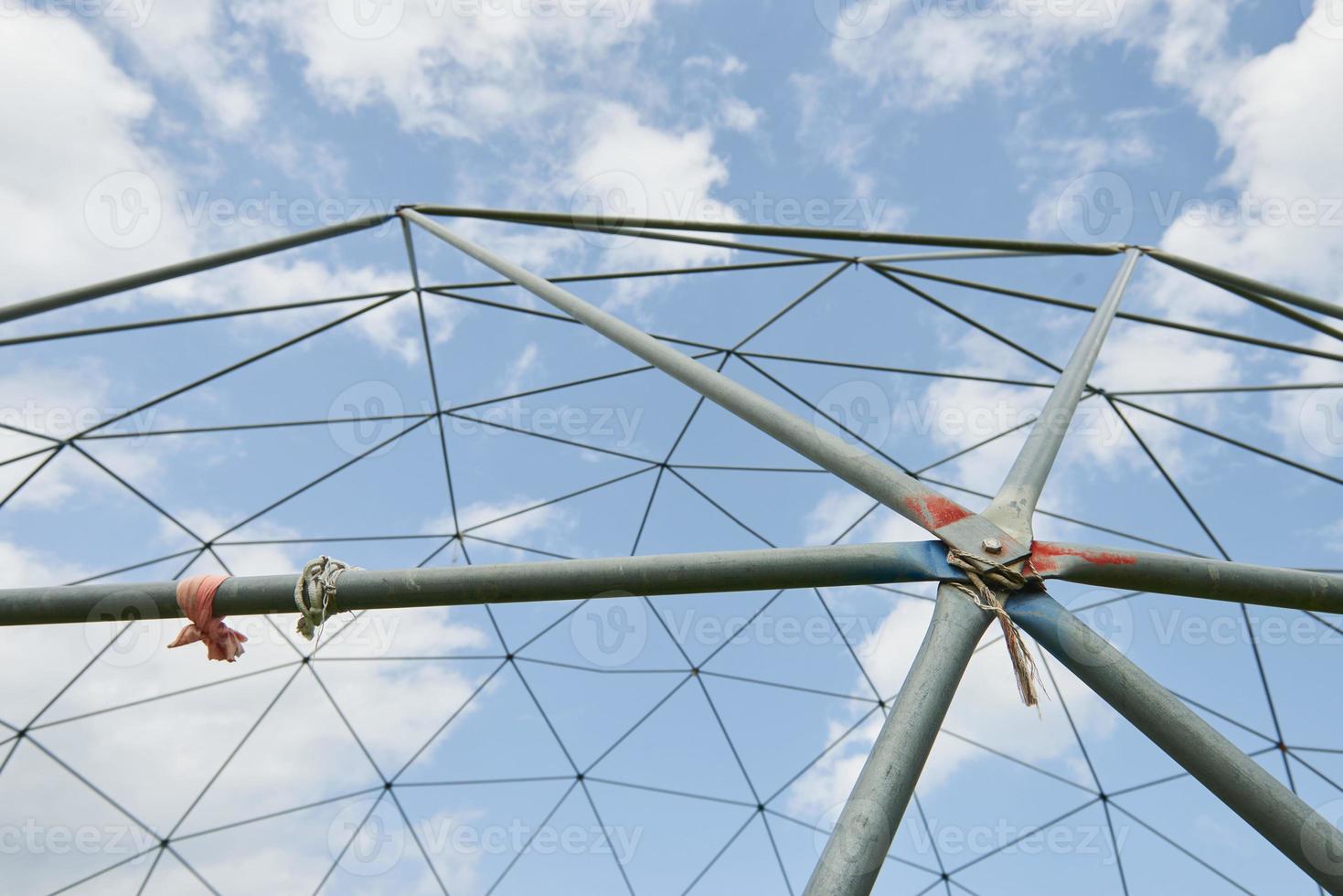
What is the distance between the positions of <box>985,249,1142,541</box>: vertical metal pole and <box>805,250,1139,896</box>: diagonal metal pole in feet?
0.04

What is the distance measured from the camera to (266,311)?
1445 centimetres

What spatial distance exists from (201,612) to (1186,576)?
688 centimetres

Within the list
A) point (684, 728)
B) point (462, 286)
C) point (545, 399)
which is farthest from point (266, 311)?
point (684, 728)

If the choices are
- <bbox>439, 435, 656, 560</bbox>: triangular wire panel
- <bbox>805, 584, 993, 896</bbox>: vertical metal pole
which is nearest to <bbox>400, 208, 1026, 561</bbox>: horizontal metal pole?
<bbox>805, 584, 993, 896</bbox>: vertical metal pole

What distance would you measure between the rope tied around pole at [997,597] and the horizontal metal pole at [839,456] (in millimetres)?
97

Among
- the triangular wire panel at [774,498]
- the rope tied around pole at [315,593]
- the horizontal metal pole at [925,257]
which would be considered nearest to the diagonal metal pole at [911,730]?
the rope tied around pole at [315,593]

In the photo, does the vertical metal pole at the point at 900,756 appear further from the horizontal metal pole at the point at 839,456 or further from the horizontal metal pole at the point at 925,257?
the horizontal metal pole at the point at 925,257

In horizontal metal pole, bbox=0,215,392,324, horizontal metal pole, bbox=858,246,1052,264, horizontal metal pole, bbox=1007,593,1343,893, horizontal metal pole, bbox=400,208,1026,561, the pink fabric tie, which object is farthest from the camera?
horizontal metal pole, bbox=858,246,1052,264

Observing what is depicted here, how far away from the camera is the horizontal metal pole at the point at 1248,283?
12.2m

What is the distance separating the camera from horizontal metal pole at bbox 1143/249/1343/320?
40.1ft

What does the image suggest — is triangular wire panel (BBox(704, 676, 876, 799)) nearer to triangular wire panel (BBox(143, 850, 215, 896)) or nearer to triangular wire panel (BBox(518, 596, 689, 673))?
triangular wire panel (BBox(518, 596, 689, 673))

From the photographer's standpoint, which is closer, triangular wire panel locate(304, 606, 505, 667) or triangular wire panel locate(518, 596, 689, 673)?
triangular wire panel locate(304, 606, 505, 667)

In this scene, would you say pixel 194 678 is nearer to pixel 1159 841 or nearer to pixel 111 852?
pixel 111 852
